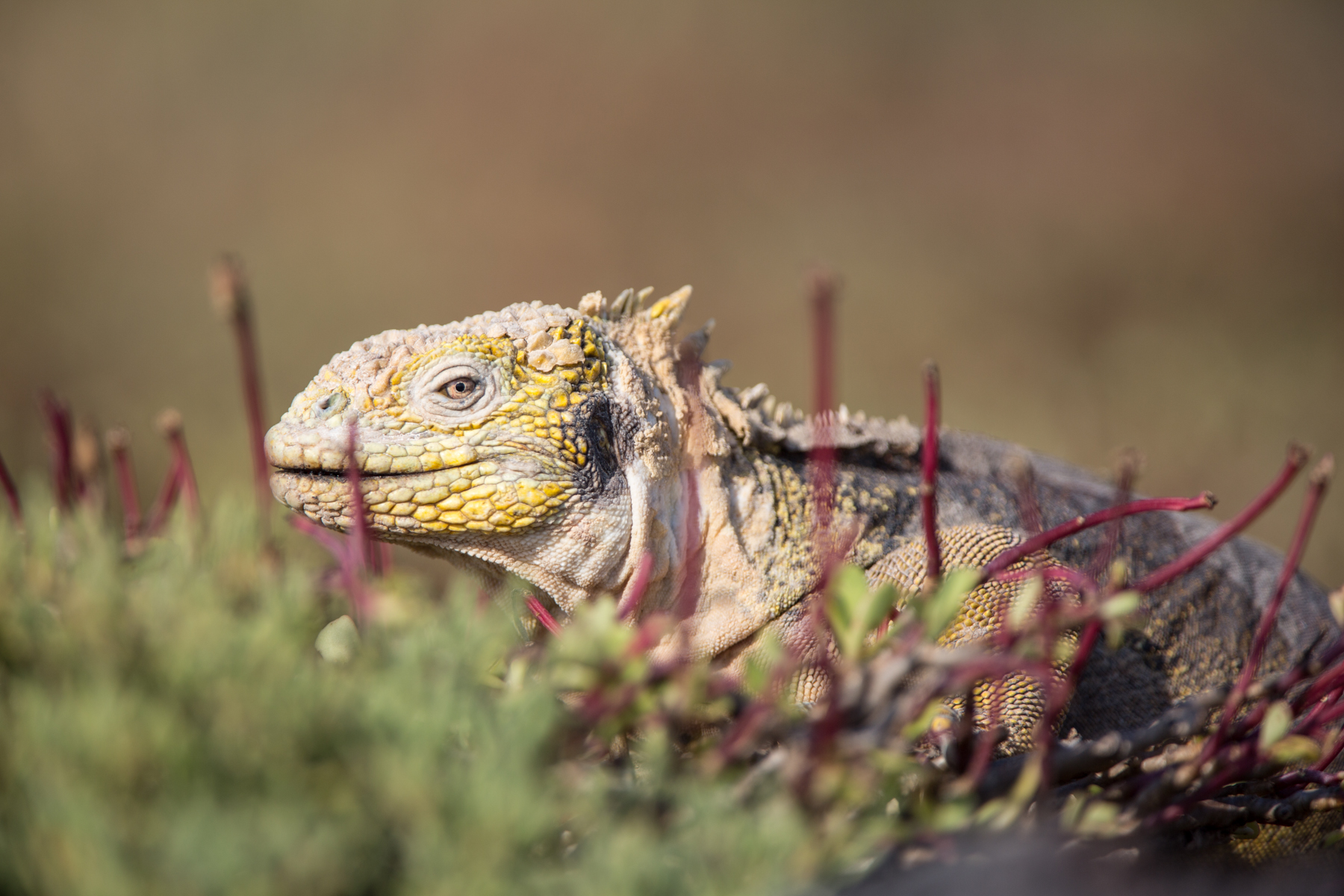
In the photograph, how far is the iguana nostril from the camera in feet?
6.79

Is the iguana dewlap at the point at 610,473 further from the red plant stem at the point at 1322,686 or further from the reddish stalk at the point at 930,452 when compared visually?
the reddish stalk at the point at 930,452

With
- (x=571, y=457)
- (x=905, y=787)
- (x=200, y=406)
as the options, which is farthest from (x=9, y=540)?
(x=200, y=406)

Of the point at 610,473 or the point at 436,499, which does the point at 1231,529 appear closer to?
the point at 610,473

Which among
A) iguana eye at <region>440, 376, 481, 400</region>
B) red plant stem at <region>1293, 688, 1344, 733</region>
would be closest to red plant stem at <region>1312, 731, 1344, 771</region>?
red plant stem at <region>1293, 688, 1344, 733</region>

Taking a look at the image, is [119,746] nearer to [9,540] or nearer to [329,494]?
[9,540]

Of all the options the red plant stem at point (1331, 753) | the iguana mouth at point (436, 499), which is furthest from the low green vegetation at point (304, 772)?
the red plant stem at point (1331, 753)

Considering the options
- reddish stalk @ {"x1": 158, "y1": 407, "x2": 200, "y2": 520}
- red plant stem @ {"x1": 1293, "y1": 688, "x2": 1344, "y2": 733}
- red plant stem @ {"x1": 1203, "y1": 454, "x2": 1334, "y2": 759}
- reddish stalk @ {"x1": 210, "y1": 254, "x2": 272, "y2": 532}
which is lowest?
red plant stem @ {"x1": 1293, "y1": 688, "x2": 1344, "y2": 733}

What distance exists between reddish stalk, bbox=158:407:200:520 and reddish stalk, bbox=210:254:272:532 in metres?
0.09

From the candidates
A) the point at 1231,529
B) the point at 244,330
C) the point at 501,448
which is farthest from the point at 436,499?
the point at 1231,529

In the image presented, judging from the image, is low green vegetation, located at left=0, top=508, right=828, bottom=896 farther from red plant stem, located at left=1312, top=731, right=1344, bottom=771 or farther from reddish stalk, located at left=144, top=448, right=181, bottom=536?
red plant stem, located at left=1312, top=731, right=1344, bottom=771

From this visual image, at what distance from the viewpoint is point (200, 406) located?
790 cm

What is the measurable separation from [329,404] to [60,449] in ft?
1.57

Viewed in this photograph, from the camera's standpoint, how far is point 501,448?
6.73 ft

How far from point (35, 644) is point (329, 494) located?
0.84m
